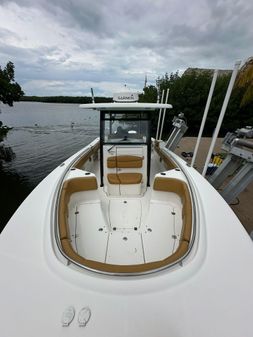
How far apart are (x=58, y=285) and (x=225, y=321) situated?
39.3 inches

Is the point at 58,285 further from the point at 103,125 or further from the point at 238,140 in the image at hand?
the point at 238,140

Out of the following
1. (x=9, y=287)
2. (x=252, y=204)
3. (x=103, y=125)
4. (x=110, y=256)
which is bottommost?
(x=252, y=204)

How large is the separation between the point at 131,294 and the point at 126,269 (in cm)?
17

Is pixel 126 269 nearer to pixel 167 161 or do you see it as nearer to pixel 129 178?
pixel 129 178

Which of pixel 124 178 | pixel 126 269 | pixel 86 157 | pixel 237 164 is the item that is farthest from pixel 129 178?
pixel 126 269

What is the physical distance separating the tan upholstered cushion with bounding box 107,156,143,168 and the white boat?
0.78 metres

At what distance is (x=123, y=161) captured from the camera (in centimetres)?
364

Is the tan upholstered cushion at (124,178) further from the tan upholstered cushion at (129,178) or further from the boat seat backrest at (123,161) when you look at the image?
the boat seat backrest at (123,161)

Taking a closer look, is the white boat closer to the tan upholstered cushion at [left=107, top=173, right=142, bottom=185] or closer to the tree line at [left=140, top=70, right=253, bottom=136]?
the tan upholstered cushion at [left=107, top=173, right=142, bottom=185]

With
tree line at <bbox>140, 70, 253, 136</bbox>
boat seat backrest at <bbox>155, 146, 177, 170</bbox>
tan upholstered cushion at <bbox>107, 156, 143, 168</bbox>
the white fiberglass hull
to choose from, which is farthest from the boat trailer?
tree line at <bbox>140, 70, 253, 136</bbox>

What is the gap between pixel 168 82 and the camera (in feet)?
57.2

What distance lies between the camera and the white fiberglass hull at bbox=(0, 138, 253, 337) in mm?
1128

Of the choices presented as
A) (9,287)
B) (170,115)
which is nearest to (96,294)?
(9,287)

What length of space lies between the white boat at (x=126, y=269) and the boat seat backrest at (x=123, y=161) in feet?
2.57
